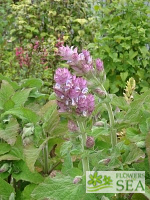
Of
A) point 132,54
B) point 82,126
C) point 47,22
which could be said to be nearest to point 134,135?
point 82,126

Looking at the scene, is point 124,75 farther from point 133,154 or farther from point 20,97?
point 133,154

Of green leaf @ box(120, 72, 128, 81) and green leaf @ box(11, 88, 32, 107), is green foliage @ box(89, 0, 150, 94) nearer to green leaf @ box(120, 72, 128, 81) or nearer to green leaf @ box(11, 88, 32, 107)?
green leaf @ box(120, 72, 128, 81)

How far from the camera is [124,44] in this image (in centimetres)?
345

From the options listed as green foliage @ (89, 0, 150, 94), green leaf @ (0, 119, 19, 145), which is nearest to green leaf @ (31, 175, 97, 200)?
green leaf @ (0, 119, 19, 145)

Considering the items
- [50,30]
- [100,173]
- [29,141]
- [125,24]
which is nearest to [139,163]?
[100,173]

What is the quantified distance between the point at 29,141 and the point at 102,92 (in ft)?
0.81

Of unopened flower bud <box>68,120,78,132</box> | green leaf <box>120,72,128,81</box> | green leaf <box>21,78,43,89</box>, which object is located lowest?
green leaf <box>120,72,128,81</box>

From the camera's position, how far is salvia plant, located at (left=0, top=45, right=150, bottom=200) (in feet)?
2.86

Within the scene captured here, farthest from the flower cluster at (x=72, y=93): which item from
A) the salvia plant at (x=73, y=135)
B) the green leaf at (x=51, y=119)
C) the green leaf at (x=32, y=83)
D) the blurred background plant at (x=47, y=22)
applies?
the blurred background plant at (x=47, y=22)

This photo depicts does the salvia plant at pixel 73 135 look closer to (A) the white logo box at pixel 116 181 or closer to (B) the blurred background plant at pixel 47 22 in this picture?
(A) the white logo box at pixel 116 181

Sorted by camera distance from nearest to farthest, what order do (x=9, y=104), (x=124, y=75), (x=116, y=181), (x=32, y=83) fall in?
(x=116, y=181) < (x=9, y=104) < (x=32, y=83) < (x=124, y=75)

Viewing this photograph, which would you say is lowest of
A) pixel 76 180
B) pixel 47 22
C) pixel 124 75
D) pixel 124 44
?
pixel 124 75

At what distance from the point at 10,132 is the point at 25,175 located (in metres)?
0.13

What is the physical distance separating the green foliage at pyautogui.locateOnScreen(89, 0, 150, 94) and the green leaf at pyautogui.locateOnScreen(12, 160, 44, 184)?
7.85 feet
